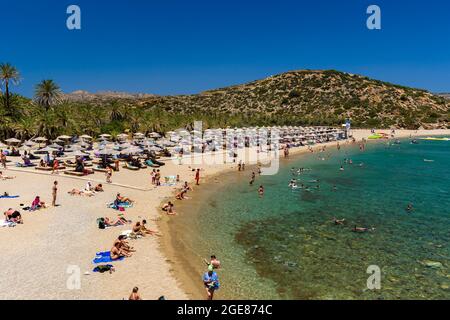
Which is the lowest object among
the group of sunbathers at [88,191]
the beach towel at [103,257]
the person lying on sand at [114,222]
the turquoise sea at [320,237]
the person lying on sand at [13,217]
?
the turquoise sea at [320,237]

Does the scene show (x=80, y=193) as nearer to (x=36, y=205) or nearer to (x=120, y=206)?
(x=36, y=205)

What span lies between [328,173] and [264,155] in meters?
15.1

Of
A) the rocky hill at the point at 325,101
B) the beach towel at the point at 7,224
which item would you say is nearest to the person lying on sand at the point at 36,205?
the beach towel at the point at 7,224

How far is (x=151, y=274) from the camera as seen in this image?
14695 millimetres

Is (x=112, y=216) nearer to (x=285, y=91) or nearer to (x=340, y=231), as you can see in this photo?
(x=340, y=231)

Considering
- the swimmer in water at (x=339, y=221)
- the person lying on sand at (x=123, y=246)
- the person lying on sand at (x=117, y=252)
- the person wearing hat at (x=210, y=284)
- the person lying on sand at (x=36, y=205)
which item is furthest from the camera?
the swimmer in water at (x=339, y=221)

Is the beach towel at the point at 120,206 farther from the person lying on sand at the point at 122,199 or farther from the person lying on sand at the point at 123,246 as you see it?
the person lying on sand at the point at 123,246

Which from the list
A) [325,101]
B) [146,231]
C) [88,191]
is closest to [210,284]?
[146,231]

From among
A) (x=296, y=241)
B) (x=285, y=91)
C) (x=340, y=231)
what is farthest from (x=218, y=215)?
(x=285, y=91)

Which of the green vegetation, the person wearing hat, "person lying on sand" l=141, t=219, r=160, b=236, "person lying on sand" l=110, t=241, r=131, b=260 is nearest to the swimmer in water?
"person lying on sand" l=141, t=219, r=160, b=236

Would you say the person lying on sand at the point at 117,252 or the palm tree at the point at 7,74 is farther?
the palm tree at the point at 7,74

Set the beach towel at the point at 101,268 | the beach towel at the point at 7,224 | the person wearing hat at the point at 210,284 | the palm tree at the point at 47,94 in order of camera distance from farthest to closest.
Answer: the palm tree at the point at 47,94, the beach towel at the point at 7,224, the beach towel at the point at 101,268, the person wearing hat at the point at 210,284

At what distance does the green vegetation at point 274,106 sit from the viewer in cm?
6000

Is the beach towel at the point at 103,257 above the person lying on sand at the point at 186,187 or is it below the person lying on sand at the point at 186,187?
below
